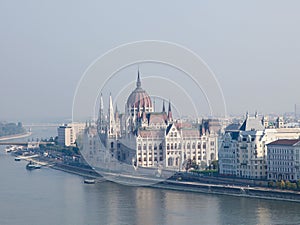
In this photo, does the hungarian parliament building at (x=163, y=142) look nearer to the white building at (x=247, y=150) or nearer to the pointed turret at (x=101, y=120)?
the pointed turret at (x=101, y=120)

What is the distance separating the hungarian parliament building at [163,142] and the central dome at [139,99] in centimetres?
121

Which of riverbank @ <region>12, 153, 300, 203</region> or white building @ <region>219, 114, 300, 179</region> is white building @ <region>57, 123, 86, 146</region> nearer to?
white building @ <region>219, 114, 300, 179</region>

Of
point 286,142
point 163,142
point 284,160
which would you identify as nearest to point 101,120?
point 163,142

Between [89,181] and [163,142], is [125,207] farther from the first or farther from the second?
[163,142]

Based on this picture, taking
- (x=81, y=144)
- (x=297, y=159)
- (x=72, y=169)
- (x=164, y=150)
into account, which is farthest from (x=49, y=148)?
(x=297, y=159)

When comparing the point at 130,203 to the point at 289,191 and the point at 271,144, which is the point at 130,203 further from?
A: the point at 271,144

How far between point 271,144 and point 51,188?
6256 mm

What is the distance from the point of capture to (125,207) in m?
20.8

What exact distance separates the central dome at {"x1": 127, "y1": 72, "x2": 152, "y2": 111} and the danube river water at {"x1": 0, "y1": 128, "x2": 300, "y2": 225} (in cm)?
1019

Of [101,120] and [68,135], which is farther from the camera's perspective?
[68,135]

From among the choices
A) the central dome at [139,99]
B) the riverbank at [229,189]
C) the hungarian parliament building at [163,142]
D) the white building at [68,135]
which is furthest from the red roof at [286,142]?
the white building at [68,135]

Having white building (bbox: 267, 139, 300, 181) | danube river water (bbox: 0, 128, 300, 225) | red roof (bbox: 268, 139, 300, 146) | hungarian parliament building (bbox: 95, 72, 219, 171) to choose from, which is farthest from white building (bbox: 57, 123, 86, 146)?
white building (bbox: 267, 139, 300, 181)

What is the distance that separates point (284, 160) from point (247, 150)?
170cm

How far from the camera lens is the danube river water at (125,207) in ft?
Answer: 61.4
